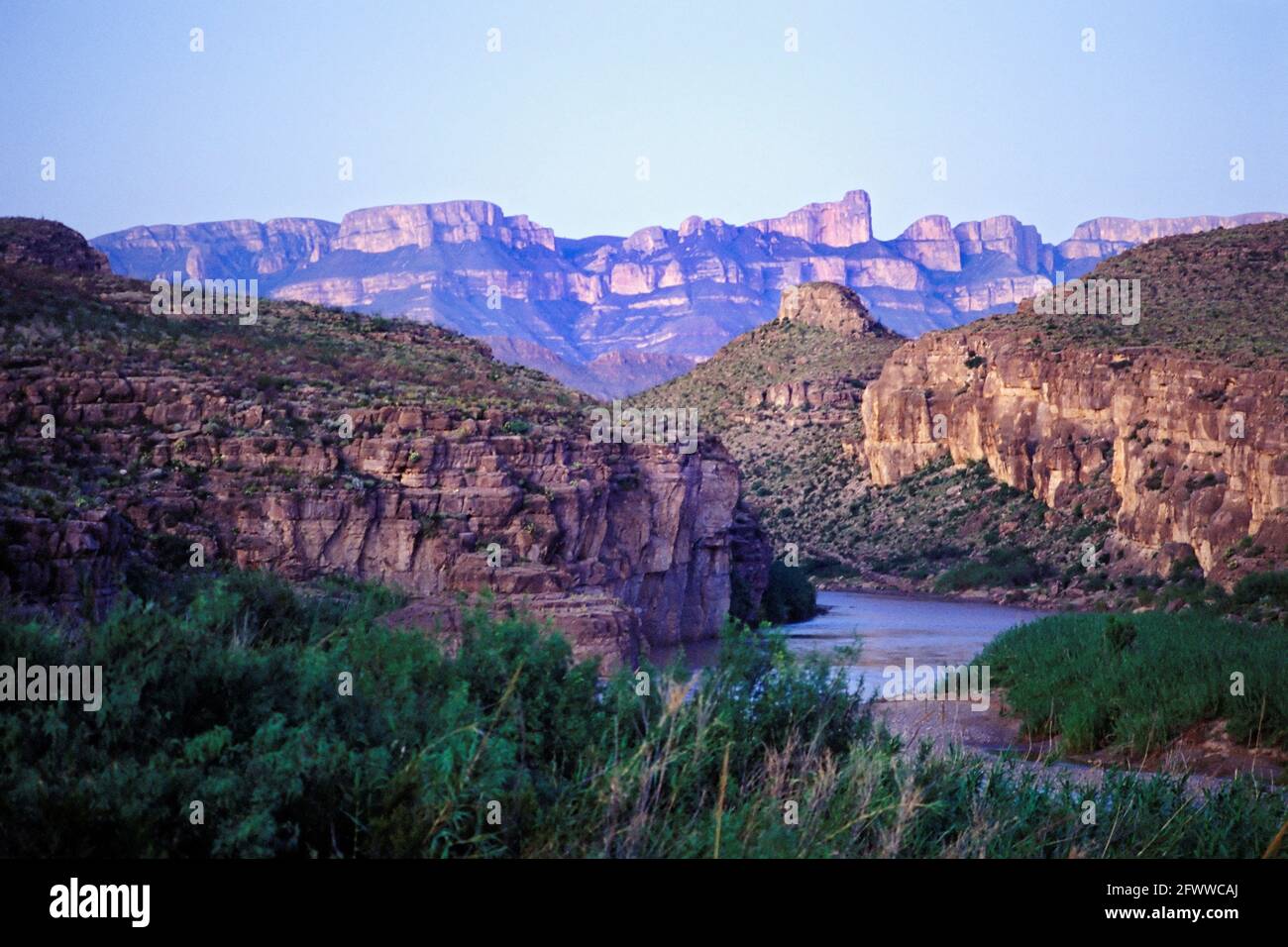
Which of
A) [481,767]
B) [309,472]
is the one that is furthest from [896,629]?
[481,767]

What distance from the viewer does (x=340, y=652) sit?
36.9ft

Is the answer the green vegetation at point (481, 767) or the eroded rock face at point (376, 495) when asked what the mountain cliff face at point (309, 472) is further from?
the green vegetation at point (481, 767)

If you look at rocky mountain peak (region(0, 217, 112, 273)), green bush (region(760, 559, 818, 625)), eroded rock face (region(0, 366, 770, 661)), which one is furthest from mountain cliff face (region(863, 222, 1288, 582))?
rocky mountain peak (region(0, 217, 112, 273))

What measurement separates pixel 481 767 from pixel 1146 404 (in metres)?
68.2

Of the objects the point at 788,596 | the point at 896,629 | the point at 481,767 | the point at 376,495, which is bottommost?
the point at 896,629

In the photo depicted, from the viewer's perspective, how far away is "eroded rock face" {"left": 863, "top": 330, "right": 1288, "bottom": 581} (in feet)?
196

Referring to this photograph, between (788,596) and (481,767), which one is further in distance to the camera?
(788,596)

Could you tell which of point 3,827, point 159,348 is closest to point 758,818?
point 3,827

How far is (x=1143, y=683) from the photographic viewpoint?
83.4 feet

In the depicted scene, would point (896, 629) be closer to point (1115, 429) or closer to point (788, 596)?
point (788, 596)

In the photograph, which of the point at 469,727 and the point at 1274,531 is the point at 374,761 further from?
the point at 1274,531

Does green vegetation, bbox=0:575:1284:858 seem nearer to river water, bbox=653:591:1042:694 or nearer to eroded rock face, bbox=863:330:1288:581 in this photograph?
river water, bbox=653:591:1042:694

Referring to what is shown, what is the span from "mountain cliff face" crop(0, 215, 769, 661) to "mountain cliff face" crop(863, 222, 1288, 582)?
28.5 metres
